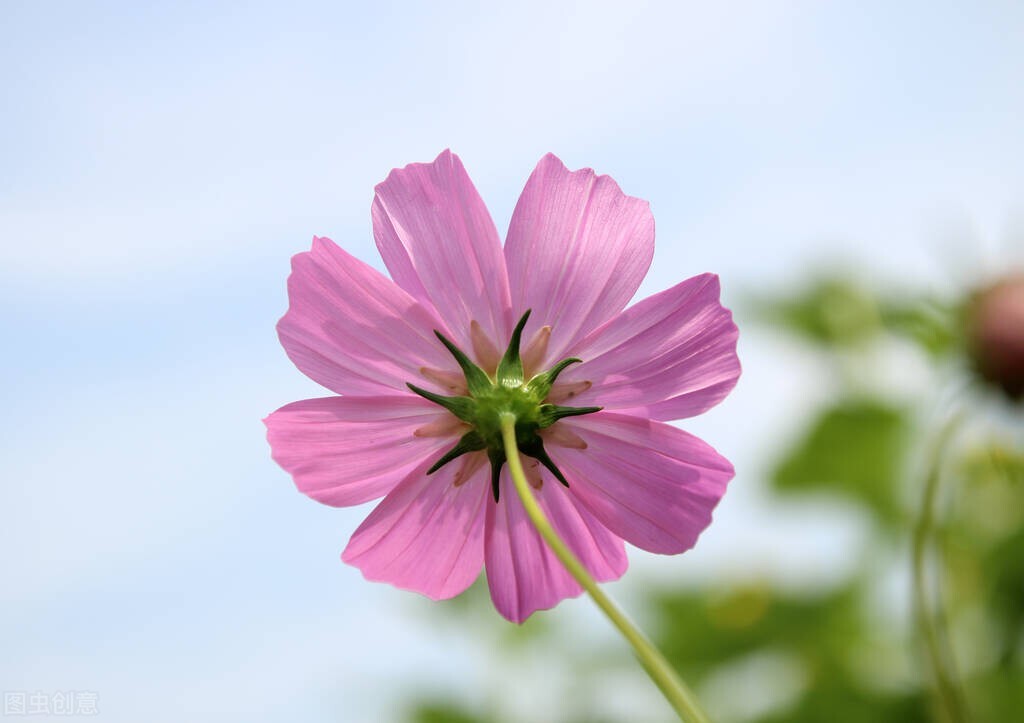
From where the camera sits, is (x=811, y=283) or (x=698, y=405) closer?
(x=698, y=405)

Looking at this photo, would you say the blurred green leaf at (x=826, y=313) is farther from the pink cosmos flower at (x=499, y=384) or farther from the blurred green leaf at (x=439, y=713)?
the pink cosmos flower at (x=499, y=384)

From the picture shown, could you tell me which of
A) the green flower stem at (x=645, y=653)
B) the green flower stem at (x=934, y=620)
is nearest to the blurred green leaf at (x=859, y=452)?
the green flower stem at (x=934, y=620)

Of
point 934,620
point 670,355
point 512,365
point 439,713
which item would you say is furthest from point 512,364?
point 439,713

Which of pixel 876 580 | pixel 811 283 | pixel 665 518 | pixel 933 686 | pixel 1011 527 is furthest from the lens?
pixel 811 283

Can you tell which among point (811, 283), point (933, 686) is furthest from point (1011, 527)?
point (933, 686)

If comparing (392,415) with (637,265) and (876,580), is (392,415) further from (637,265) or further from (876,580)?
(876,580)

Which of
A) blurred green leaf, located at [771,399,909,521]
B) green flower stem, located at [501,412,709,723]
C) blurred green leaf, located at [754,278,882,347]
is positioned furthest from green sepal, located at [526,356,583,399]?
blurred green leaf, located at [754,278,882,347]
